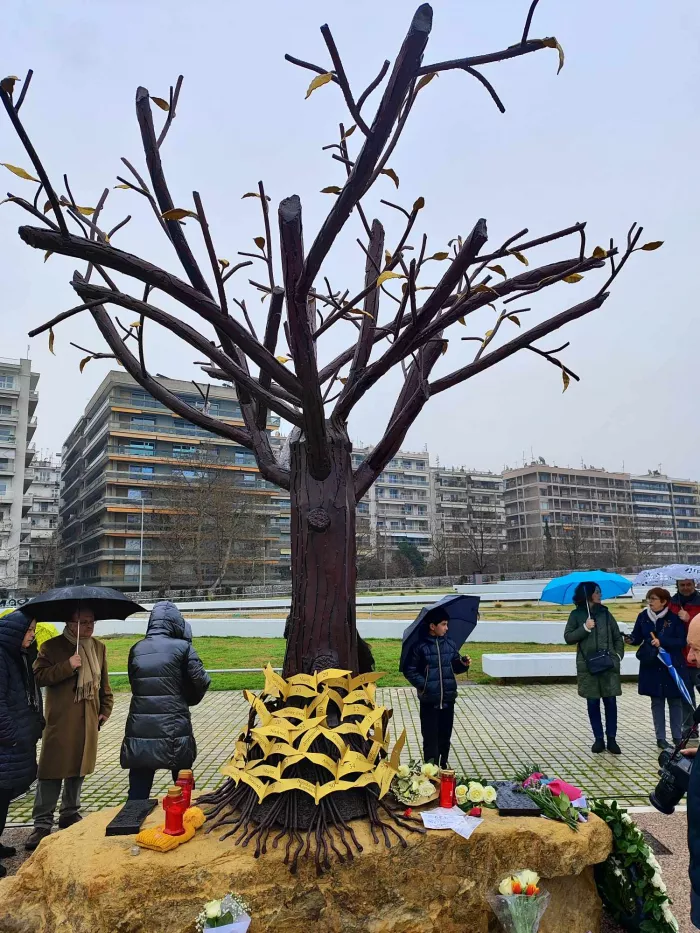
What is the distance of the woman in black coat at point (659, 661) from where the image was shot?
6.35 meters

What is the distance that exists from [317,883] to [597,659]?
470 cm

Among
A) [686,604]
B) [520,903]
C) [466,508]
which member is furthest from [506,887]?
[466,508]

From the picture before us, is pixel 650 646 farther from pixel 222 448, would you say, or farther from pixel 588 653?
pixel 222 448

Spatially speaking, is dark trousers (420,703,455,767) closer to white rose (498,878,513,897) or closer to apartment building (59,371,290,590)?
white rose (498,878,513,897)

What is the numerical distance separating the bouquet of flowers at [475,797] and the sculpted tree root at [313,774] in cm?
35

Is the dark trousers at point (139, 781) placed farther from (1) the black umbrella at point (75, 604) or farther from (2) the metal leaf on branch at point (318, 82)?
(2) the metal leaf on branch at point (318, 82)

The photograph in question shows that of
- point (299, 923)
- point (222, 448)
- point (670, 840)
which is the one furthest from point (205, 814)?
point (222, 448)

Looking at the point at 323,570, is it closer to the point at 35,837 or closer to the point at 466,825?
the point at 466,825

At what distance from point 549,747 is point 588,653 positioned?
127 centimetres

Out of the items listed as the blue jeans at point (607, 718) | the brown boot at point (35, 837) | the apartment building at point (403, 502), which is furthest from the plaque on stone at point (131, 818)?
the apartment building at point (403, 502)

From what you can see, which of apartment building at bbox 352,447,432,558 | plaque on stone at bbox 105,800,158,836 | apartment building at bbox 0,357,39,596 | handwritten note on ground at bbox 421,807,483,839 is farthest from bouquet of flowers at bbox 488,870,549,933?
apartment building at bbox 352,447,432,558

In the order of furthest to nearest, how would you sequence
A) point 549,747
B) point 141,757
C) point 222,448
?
point 222,448
point 549,747
point 141,757

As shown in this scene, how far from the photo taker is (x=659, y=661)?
6340 millimetres

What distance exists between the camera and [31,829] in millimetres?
4953
